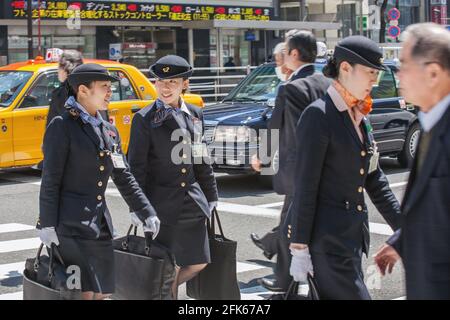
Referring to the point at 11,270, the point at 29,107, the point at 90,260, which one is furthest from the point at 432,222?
the point at 29,107

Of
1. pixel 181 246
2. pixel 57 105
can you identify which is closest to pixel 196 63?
pixel 57 105

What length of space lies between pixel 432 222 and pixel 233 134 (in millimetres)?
8659

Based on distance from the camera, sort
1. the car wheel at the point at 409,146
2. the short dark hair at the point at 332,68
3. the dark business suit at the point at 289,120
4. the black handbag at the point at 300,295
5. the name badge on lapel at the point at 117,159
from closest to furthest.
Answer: the black handbag at the point at 300,295
the short dark hair at the point at 332,68
the name badge on lapel at the point at 117,159
the dark business suit at the point at 289,120
the car wheel at the point at 409,146

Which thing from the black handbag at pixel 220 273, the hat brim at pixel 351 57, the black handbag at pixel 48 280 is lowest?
the black handbag at pixel 220 273

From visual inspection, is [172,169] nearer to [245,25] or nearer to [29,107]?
[29,107]

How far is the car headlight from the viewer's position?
11766 mm

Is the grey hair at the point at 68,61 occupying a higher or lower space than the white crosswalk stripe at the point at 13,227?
higher

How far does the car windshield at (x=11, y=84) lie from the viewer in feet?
43.3

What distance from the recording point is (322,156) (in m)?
4.17

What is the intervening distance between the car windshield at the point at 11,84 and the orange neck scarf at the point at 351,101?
375 inches

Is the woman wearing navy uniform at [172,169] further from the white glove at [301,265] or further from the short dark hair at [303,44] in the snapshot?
the white glove at [301,265]

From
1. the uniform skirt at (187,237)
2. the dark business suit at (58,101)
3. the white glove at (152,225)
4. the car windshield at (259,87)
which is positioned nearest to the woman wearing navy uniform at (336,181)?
the white glove at (152,225)

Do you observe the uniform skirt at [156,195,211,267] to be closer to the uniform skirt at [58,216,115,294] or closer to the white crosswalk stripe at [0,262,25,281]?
the uniform skirt at [58,216,115,294]
